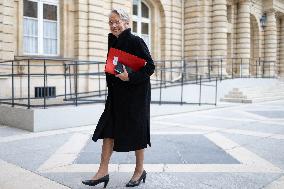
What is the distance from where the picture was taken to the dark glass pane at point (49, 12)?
13.6 meters

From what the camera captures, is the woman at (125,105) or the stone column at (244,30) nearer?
the woman at (125,105)

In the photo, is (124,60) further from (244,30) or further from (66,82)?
(244,30)

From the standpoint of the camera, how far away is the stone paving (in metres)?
3.75

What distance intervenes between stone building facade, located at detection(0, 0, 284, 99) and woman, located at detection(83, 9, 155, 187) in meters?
9.36

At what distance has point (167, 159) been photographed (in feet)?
15.6

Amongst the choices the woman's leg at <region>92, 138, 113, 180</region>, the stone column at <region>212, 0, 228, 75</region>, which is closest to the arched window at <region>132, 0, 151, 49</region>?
the stone column at <region>212, 0, 228, 75</region>

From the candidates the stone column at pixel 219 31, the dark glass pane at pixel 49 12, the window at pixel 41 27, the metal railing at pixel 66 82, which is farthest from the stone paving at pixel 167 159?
the stone column at pixel 219 31

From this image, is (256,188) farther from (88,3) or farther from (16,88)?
(88,3)

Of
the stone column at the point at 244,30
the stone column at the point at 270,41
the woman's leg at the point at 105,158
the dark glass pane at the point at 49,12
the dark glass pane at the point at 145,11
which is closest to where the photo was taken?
the woman's leg at the point at 105,158

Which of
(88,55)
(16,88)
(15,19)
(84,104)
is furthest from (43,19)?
(84,104)

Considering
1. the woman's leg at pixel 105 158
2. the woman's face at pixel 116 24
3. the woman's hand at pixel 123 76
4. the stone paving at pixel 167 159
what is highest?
the woman's face at pixel 116 24

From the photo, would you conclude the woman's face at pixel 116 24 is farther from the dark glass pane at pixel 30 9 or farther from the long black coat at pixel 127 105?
the dark glass pane at pixel 30 9

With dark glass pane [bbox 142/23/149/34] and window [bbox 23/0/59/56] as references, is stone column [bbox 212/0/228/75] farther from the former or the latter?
window [bbox 23/0/59/56]

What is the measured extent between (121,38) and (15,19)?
401 inches
